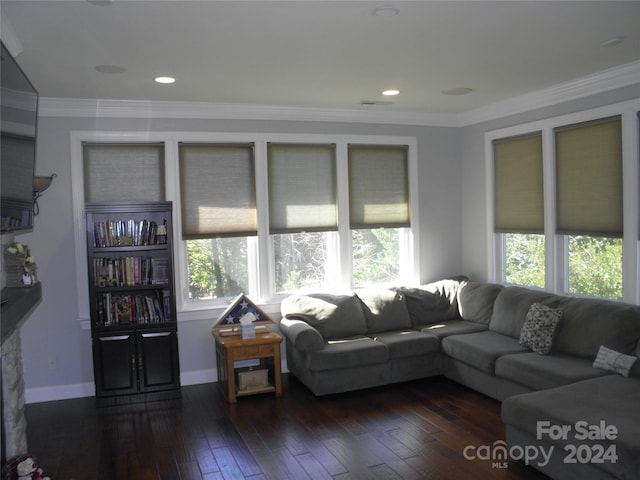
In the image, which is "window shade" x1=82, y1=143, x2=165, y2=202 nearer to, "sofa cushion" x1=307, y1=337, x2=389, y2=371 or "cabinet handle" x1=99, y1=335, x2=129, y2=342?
"cabinet handle" x1=99, y1=335, x2=129, y2=342

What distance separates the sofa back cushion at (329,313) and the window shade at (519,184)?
1856mm

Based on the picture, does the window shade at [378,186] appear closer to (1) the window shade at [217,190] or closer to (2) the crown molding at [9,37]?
(1) the window shade at [217,190]

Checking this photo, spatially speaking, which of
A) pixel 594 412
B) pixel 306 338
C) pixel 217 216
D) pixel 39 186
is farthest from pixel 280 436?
pixel 39 186

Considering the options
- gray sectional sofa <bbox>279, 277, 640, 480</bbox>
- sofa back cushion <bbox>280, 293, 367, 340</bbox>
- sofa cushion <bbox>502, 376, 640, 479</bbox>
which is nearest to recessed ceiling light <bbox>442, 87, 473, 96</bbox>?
gray sectional sofa <bbox>279, 277, 640, 480</bbox>

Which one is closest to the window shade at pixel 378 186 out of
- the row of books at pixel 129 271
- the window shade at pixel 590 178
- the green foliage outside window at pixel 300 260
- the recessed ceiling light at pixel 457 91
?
the green foliage outside window at pixel 300 260

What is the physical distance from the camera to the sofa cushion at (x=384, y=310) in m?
5.48

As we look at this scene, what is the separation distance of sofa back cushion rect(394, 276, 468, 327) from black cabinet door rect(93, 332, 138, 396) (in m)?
2.78

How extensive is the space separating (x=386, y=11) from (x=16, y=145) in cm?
204

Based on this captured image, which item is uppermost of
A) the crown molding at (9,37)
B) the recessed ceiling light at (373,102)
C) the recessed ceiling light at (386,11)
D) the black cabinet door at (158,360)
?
the recessed ceiling light at (373,102)

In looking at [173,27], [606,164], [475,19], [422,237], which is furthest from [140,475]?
[606,164]

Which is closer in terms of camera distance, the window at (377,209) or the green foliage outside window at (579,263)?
the green foliage outside window at (579,263)

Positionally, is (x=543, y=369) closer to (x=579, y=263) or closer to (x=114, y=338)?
(x=579, y=263)

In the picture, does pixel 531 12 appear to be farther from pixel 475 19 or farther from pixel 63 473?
pixel 63 473

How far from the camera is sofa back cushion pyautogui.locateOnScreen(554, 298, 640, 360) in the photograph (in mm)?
4020
